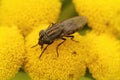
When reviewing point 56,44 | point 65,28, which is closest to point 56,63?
point 56,44

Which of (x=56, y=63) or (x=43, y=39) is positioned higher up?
(x=43, y=39)

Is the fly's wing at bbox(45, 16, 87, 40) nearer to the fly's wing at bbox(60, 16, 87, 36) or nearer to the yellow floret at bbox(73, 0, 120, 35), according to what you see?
the fly's wing at bbox(60, 16, 87, 36)

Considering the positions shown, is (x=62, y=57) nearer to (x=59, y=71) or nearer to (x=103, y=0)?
(x=59, y=71)

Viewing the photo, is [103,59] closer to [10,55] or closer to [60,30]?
[60,30]

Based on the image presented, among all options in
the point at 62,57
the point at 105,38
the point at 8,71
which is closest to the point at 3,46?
the point at 8,71

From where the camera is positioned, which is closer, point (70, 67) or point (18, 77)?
point (70, 67)

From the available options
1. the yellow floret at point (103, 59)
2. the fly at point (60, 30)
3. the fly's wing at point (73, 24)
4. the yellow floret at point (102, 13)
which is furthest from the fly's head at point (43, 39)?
the yellow floret at point (102, 13)

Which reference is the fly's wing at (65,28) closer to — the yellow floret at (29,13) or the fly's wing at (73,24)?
the fly's wing at (73,24)
